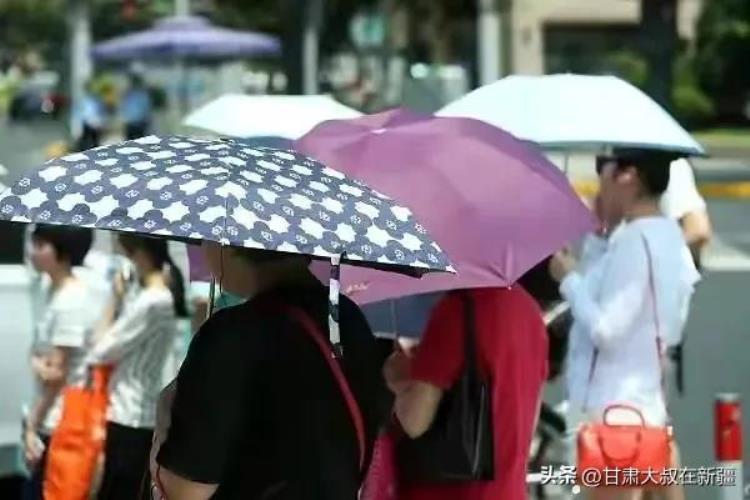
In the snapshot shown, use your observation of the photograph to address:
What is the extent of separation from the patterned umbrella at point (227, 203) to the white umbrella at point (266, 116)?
2868 millimetres

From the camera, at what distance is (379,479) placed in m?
3.91

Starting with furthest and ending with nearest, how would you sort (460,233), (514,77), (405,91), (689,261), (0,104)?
(0,104) < (405,91) < (514,77) < (689,261) < (460,233)

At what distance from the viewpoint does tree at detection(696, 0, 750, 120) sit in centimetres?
3869

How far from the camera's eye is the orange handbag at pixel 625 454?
486 cm

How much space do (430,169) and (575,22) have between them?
4347cm

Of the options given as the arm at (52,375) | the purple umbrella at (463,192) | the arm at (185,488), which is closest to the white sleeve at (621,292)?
the purple umbrella at (463,192)

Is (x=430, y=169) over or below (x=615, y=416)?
over

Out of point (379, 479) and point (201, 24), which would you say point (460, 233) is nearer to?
point (379, 479)

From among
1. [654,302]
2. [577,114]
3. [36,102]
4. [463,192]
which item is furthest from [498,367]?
[36,102]

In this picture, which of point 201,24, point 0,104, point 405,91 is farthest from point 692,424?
point 0,104

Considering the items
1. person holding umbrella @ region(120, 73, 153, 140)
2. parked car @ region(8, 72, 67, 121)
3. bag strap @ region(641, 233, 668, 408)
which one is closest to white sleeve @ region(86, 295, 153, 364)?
bag strap @ region(641, 233, 668, 408)

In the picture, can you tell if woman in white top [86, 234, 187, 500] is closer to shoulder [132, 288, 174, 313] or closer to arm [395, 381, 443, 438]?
shoulder [132, 288, 174, 313]

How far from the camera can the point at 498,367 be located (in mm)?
3857

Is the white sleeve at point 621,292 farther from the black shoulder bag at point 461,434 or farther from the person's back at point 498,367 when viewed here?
the black shoulder bag at point 461,434
